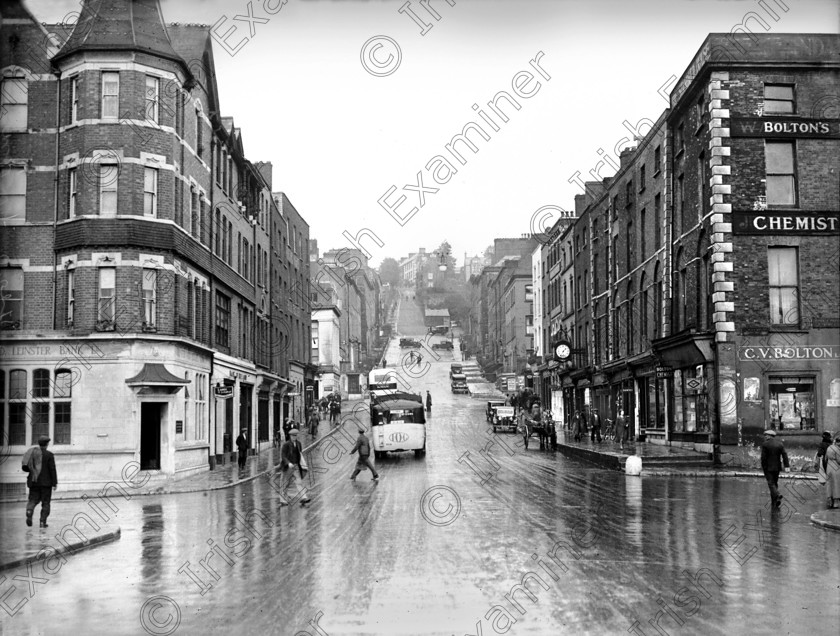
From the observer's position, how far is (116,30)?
1160 inches

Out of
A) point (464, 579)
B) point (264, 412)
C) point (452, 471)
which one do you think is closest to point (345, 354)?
point (264, 412)

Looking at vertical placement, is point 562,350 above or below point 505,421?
above

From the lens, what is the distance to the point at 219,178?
3844cm

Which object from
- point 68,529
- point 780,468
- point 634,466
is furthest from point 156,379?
point 780,468

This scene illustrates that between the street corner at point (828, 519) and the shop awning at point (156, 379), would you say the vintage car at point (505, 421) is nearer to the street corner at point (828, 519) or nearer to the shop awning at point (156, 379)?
the shop awning at point (156, 379)

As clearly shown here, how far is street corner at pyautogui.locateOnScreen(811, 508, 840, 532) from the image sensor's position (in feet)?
50.1

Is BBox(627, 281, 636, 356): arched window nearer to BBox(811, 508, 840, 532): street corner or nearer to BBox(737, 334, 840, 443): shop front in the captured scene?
BBox(737, 334, 840, 443): shop front

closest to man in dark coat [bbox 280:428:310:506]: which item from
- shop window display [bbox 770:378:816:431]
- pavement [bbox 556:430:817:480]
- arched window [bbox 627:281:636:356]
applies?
pavement [bbox 556:430:817:480]

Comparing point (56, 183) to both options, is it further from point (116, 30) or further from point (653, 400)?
point (653, 400)

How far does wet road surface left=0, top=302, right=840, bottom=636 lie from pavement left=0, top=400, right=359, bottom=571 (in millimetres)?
347

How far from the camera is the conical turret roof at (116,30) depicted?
29.1 meters

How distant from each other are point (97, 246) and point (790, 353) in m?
23.7

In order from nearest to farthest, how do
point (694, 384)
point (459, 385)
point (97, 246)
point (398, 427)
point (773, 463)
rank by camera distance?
point (773, 463) → point (97, 246) → point (694, 384) → point (398, 427) → point (459, 385)

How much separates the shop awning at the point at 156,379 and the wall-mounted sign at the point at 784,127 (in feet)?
69.4
